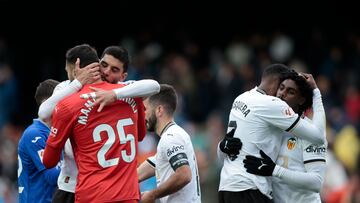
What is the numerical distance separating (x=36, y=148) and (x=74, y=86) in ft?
3.24

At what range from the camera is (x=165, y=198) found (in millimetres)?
9977

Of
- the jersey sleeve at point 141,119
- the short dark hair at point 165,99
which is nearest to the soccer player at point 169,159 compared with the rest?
the short dark hair at point 165,99

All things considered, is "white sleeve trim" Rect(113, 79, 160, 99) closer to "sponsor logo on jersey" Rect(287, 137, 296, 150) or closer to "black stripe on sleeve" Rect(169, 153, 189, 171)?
"black stripe on sleeve" Rect(169, 153, 189, 171)

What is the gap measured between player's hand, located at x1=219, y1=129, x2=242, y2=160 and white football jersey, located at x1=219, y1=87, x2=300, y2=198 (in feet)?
0.11

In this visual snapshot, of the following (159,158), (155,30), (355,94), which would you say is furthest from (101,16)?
(159,158)

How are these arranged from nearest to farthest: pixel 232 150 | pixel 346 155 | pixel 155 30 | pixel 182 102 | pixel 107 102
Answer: pixel 107 102 < pixel 232 150 < pixel 346 155 < pixel 182 102 < pixel 155 30

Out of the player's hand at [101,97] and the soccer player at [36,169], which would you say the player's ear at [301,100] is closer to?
the player's hand at [101,97]

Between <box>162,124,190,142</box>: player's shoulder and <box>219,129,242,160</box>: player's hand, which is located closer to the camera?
<box>219,129,242,160</box>: player's hand

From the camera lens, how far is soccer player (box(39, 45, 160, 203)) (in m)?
9.35

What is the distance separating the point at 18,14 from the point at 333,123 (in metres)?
8.06

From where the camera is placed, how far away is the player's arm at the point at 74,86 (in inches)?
368

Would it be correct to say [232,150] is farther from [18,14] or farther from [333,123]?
[18,14]

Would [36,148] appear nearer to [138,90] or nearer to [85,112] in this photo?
[85,112]

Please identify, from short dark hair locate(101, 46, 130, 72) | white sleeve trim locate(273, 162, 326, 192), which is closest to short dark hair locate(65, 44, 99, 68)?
short dark hair locate(101, 46, 130, 72)
